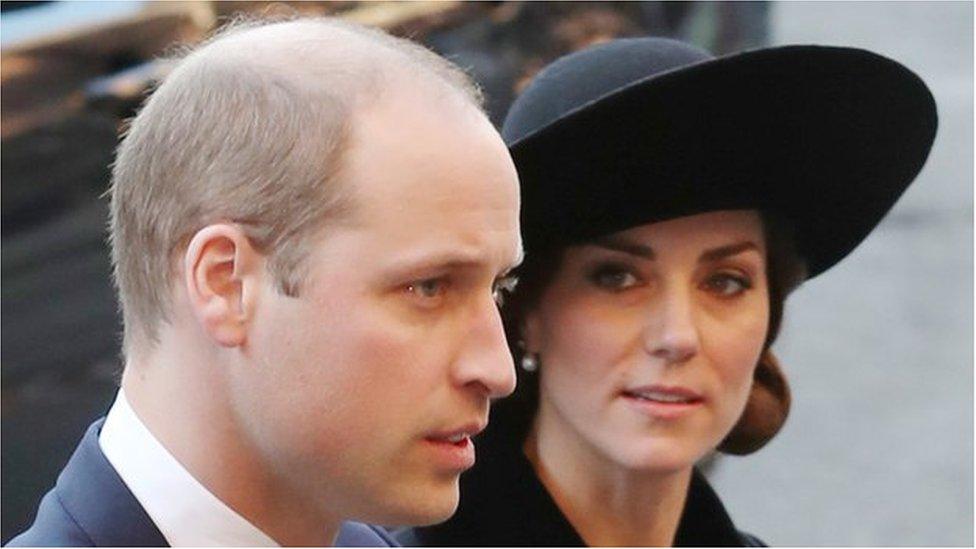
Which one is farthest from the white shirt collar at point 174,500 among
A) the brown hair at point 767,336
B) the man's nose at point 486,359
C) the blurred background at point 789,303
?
the brown hair at point 767,336

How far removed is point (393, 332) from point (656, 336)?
83cm

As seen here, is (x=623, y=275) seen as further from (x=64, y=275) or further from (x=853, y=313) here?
(x=853, y=313)

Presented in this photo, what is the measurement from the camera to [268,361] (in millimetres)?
1452

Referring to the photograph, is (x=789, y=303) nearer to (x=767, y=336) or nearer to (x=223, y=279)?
(x=767, y=336)

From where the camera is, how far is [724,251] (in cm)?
228

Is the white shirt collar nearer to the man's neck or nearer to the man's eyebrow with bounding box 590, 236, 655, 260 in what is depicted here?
the man's neck

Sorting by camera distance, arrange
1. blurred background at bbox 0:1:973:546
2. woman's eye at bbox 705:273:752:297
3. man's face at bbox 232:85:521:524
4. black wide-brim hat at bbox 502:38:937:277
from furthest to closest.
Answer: blurred background at bbox 0:1:973:546, woman's eye at bbox 705:273:752:297, black wide-brim hat at bbox 502:38:937:277, man's face at bbox 232:85:521:524

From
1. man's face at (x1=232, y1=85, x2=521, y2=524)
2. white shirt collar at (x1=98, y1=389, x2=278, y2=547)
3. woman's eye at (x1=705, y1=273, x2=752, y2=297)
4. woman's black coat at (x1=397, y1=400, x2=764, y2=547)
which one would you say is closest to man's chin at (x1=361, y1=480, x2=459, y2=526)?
man's face at (x1=232, y1=85, x2=521, y2=524)

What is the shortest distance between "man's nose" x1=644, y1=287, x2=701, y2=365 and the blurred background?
598mm

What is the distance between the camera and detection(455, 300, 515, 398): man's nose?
1457 millimetres

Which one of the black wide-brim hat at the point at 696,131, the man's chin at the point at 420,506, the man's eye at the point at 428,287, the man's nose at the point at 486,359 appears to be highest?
the black wide-brim hat at the point at 696,131

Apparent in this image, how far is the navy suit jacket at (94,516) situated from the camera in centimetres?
147

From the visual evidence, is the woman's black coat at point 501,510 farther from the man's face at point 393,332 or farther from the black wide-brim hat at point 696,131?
the man's face at point 393,332

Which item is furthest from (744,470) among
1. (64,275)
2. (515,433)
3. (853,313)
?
(515,433)
